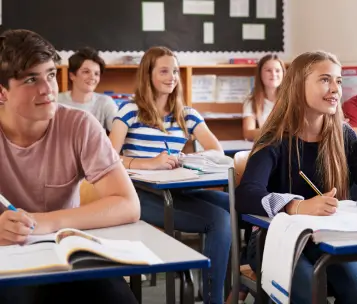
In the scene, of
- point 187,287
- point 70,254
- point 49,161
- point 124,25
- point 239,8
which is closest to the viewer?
point 70,254

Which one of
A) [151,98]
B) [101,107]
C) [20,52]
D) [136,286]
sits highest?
[20,52]

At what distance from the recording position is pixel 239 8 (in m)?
6.14

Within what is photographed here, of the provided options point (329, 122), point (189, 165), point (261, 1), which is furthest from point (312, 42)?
point (329, 122)

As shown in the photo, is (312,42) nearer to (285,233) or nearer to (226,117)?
(226,117)

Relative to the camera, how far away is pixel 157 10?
232 inches

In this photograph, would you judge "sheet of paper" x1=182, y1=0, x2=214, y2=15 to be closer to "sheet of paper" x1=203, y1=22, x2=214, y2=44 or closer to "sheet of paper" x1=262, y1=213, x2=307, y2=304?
"sheet of paper" x1=203, y1=22, x2=214, y2=44

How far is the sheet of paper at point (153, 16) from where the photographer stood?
5.87 m

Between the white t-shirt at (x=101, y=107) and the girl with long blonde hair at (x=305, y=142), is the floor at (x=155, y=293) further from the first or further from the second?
the white t-shirt at (x=101, y=107)

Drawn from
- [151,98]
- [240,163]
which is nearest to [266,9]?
[151,98]

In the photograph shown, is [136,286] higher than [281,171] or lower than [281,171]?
lower

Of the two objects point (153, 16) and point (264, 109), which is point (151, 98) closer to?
point (264, 109)

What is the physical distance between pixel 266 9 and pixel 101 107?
2103mm

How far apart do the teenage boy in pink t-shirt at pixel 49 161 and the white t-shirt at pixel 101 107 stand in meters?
2.84

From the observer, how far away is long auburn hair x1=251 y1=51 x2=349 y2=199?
96.1 inches
